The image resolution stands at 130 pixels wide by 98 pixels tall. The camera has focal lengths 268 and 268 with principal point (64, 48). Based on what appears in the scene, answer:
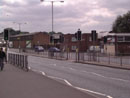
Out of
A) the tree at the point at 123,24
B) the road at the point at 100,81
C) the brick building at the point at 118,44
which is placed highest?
the tree at the point at 123,24

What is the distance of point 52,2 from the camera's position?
4906cm

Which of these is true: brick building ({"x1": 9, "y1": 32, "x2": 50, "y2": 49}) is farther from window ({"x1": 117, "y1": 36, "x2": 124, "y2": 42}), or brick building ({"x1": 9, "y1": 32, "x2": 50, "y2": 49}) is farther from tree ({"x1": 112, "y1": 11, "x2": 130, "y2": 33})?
window ({"x1": 117, "y1": 36, "x2": 124, "y2": 42})

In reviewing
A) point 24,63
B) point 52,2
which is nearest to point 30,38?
point 52,2

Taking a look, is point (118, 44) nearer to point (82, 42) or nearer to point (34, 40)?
point (82, 42)

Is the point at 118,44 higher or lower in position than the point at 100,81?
higher

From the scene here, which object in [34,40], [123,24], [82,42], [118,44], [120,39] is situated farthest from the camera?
[34,40]

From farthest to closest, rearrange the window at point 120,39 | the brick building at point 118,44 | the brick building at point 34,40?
the brick building at point 34,40, the window at point 120,39, the brick building at point 118,44

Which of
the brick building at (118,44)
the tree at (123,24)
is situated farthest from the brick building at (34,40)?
the brick building at (118,44)

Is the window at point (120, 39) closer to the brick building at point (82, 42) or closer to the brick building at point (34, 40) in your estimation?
the brick building at point (82, 42)

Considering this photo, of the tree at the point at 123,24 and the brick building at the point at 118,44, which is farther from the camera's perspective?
the tree at the point at 123,24

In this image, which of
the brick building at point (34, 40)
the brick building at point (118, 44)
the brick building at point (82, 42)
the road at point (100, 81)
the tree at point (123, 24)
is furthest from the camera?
the brick building at point (34, 40)

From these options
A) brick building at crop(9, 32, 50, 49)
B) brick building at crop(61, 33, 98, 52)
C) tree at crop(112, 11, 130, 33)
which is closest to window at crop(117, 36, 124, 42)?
brick building at crop(61, 33, 98, 52)

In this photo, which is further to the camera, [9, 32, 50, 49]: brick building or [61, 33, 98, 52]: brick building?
[9, 32, 50, 49]: brick building

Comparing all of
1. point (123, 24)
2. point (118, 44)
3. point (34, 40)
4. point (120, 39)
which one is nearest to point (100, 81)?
point (118, 44)
